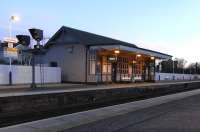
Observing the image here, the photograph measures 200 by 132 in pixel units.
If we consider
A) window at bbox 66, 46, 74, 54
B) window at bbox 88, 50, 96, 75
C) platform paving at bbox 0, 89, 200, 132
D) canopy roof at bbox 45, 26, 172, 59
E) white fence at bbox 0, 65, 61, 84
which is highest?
canopy roof at bbox 45, 26, 172, 59

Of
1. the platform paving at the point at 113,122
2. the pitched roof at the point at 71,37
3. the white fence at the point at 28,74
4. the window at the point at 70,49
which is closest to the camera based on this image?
the platform paving at the point at 113,122

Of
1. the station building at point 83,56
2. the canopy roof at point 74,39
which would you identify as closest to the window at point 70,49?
the station building at point 83,56

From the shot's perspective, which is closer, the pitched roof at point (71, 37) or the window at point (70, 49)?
the pitched roof at point (71, 37)

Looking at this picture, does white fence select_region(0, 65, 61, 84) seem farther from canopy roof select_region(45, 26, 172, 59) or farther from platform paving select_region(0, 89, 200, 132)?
platform paving select_region(0, 89, 200, 132)

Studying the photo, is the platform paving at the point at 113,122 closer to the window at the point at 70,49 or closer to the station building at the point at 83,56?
the station building at the point at 83,56

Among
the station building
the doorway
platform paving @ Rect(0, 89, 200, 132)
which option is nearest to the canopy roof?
the station building

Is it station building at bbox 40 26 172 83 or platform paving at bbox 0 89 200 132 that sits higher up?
station building at bbox 40 26 172 83

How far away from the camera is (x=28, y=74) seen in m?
37.2

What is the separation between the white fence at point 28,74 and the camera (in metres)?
34.0

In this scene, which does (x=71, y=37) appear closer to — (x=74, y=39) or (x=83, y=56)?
(x=74, y=39)

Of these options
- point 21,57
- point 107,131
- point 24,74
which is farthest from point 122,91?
point 21,57

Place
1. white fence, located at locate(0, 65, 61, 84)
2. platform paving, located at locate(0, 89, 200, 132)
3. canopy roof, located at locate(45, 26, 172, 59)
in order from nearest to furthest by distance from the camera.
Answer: platform paving, located at locate(0, 89, 200, 132) < white fence, located at locate(0, 65, 61, 84) < canopy roof, located at locate(45, 26, 172, 59)

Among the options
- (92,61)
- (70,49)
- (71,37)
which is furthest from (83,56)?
(71,37)

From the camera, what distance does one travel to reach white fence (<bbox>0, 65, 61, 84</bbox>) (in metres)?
34.0
